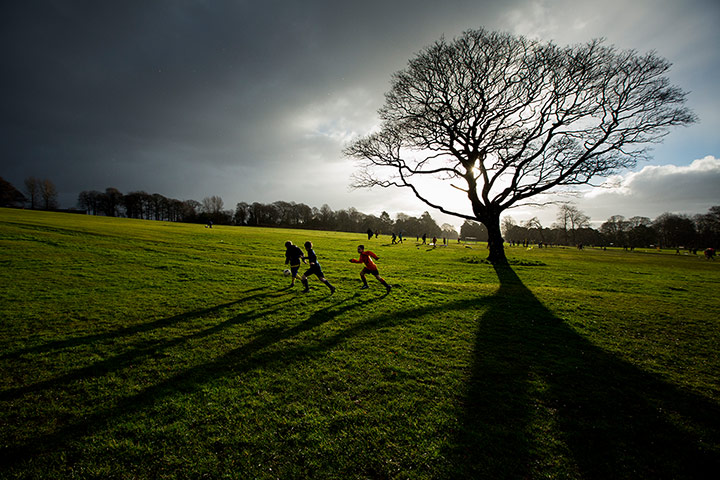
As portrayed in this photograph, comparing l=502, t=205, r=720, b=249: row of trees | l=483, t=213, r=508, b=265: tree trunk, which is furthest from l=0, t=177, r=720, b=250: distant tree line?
l=483, t=213, r=508, b=265: tree trunk

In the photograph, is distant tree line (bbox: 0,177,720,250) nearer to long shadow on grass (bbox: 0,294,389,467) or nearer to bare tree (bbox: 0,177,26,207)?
bare tree (bbox: 0,177,26,207)

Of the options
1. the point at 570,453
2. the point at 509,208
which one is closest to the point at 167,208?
the point at 509,208

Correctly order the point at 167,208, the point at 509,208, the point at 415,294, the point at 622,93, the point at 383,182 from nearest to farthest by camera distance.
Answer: the point at 415,294 → the point at 622,93 → the point at 509,208 → the point at 383,182 → the point at 167,208

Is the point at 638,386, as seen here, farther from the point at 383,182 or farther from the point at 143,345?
the point at 383,182

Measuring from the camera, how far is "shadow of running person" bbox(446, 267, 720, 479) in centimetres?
345

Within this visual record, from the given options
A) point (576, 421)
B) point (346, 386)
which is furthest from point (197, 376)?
point (576, 421)

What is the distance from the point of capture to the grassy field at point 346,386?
3.47m

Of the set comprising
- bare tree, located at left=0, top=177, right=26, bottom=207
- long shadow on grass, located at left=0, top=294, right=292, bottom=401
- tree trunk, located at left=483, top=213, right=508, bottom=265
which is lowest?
long shadow on grass, located at left=0, top=294, right=292, bottom=401

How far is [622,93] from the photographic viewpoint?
750 inches

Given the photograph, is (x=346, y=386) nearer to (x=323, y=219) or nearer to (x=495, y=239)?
(x=495, y=239)

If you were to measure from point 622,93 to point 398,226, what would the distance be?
124 metres

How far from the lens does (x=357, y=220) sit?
14138 centimetres

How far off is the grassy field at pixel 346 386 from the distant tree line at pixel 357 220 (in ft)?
210

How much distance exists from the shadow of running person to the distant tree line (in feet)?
233
